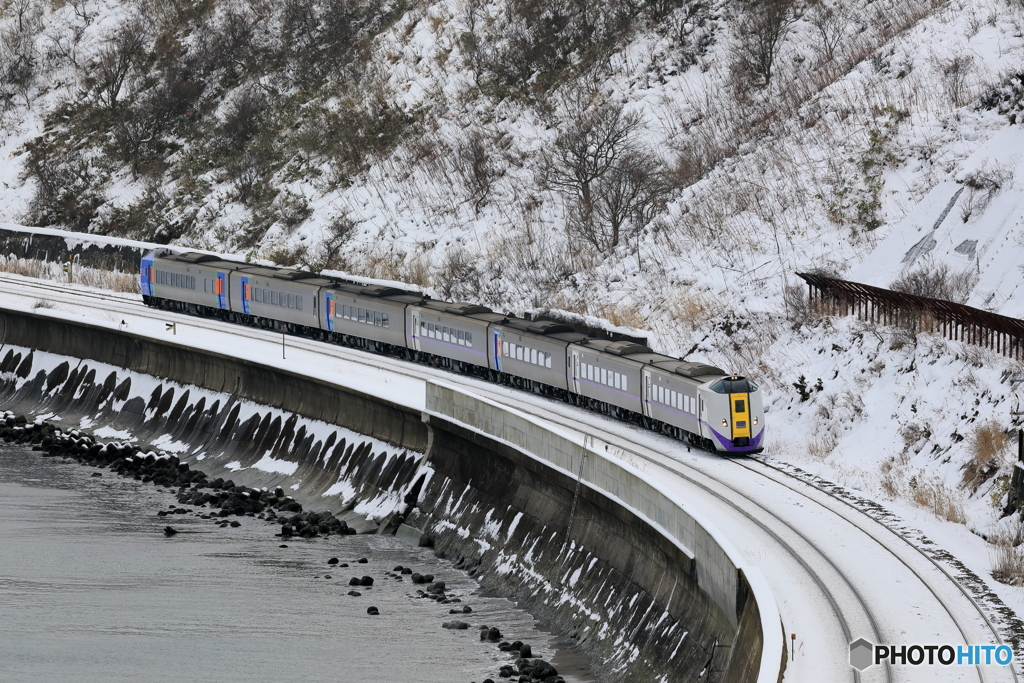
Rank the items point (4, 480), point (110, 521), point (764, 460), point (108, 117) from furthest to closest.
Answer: point (108, 117) → point (4, 480) → point (110, 521) → point (764, 460)

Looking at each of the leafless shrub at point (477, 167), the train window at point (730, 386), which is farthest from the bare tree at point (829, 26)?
the train window at point (730, 386)

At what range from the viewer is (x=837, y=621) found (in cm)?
2305

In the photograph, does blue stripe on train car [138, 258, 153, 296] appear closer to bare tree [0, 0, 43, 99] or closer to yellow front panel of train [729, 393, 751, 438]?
bare tree [0, 0, 43, 99]

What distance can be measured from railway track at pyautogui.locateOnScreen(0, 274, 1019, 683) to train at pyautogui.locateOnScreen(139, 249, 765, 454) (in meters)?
0.72

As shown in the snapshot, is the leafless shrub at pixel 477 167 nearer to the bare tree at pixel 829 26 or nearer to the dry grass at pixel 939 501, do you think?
the bare tree at pixel 829 26

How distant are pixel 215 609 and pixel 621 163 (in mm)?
37726

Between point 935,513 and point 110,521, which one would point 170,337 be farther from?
point 935,513

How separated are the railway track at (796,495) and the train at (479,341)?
72 cm

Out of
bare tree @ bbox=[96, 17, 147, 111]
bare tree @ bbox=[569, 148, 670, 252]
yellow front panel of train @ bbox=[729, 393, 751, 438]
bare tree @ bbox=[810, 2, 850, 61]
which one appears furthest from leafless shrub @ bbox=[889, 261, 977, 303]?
bare tree @ bbox=[96, 17, 147, 111]

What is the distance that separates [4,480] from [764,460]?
28.8 metres

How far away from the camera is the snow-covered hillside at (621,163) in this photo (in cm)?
4159

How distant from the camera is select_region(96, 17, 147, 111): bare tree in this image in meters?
96.2

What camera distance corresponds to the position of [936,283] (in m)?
43.7

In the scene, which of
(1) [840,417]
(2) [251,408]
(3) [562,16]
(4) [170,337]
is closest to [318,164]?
(3) [562,16]
